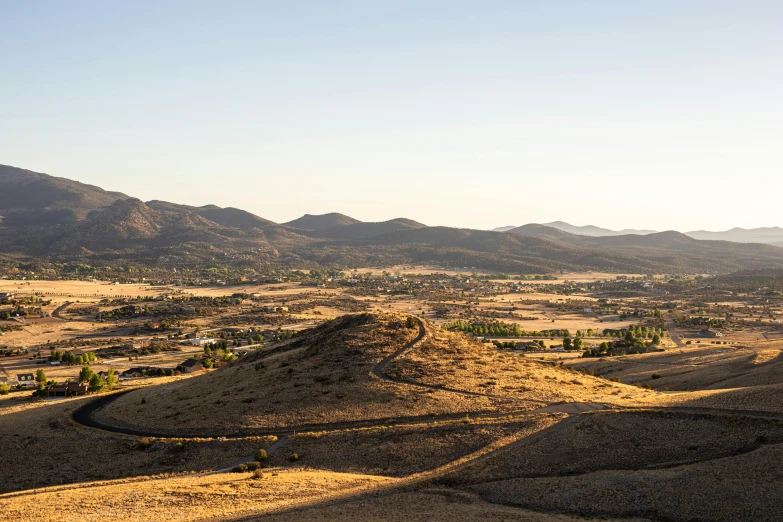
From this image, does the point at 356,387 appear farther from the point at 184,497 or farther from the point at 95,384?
the point at 95,384

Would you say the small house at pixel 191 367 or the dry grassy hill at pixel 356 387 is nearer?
the dry grassy hill at pixel 356 387

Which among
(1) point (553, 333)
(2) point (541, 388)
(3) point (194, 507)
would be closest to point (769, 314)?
(1) point (553, 333)

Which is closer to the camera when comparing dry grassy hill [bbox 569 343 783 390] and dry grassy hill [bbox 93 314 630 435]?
dry grassy hill [bbox 93 314 630 435]

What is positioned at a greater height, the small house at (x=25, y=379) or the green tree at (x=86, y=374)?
the green tree at (x=86, y=374)

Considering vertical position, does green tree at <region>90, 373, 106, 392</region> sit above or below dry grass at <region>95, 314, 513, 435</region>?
below

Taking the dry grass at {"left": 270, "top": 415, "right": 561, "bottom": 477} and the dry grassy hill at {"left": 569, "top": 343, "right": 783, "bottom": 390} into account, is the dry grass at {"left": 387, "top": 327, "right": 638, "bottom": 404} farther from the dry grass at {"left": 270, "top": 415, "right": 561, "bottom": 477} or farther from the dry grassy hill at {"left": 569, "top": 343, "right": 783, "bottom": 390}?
the dry grassy hill at {"left": 569, "top": 343, "right": 783, "bottom": 390}

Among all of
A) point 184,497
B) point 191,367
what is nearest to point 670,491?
point 184,497

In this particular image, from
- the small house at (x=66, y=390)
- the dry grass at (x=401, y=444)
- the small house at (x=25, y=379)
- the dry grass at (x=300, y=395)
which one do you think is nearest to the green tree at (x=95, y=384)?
the small house at (x=66, y=390)

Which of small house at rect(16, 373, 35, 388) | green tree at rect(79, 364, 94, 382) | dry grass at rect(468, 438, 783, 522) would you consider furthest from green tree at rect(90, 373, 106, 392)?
dry grass at rect(468, 438, 783, 522)

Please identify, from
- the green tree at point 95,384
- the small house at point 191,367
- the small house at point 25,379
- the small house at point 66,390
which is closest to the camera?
the small house at point 66,390

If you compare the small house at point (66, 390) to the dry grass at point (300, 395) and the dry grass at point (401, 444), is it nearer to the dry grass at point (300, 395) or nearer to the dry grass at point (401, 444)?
the dry grass at point (300, 395)

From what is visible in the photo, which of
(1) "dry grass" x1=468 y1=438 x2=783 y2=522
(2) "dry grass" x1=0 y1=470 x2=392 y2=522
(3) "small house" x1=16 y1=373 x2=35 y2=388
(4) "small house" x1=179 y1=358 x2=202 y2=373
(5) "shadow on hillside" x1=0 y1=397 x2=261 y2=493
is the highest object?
(1) "dry grass" x1=468 y1=438 x2=783 y2=522

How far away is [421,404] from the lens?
60000 mm

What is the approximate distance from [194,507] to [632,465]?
28.5 meters
